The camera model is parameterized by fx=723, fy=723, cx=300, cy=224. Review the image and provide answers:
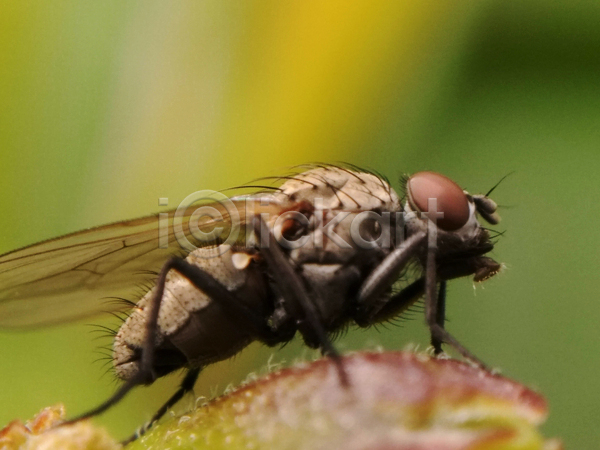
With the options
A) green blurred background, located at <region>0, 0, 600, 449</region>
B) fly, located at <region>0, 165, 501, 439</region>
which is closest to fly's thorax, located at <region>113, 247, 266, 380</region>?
fly, located at <region>0, 165, 501, 439</region>

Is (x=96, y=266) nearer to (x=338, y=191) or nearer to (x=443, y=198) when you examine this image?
(x=338, y=191)

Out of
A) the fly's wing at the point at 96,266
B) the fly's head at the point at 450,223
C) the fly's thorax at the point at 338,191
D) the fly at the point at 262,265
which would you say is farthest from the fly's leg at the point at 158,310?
the fly's head at the point at 450,223

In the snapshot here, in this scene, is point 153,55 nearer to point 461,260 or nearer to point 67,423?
point 461,260

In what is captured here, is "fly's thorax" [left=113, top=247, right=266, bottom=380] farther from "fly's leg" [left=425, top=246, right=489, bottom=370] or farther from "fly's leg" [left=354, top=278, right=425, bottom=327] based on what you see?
"fly's leg" [left=425, top=246, right=489, bottom=370]

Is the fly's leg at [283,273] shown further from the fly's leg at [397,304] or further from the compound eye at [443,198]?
the compound eye at [443,198]

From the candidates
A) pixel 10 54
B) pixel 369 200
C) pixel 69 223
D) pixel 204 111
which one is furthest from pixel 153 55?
pixel 369 200
